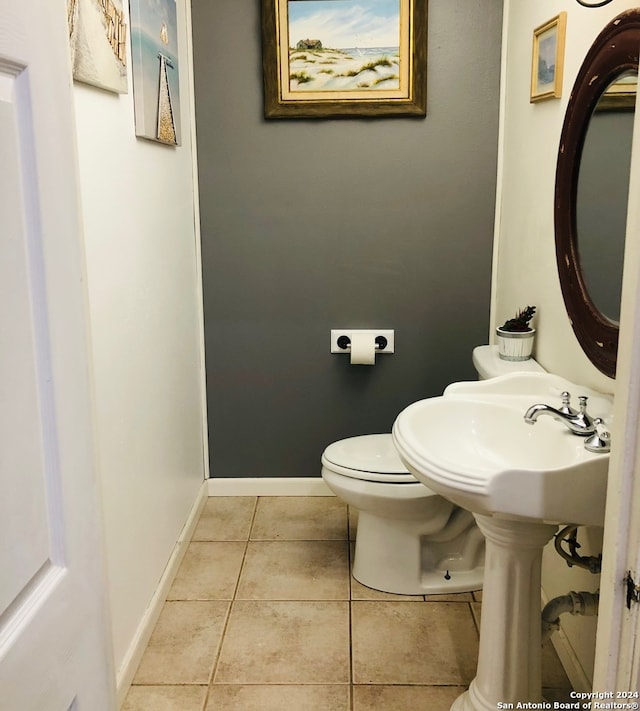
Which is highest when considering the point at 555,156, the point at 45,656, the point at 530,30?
the point at 530,30

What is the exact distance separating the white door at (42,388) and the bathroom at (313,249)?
1388mm

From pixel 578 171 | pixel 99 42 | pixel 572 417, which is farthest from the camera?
pixel 578 171

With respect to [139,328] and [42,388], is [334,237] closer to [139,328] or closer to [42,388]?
[139,328]

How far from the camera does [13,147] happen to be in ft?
2.53

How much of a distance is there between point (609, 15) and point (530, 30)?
0.77 meters

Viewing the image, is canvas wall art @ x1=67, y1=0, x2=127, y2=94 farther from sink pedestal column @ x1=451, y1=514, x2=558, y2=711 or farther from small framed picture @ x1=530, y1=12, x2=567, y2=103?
sink pedestal column @ x1=451, y1=514, x2=558, y2=711

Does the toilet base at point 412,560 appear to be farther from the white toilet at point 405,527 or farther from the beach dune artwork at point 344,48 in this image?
the beach dune artwork at point 344,48

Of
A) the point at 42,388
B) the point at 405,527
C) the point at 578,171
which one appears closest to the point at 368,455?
the point at 405,527

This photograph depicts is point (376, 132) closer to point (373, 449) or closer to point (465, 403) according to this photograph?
point (373, 449)

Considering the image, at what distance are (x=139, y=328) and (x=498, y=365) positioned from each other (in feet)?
3.75

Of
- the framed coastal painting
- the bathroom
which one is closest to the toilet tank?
the bathroom

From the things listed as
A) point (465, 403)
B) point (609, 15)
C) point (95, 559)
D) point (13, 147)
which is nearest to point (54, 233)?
point (13, 147)

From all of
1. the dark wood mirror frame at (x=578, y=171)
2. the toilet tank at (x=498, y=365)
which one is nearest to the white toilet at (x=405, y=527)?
the toilet tank at (x=498, y=365)

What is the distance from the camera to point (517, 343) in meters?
2.37
